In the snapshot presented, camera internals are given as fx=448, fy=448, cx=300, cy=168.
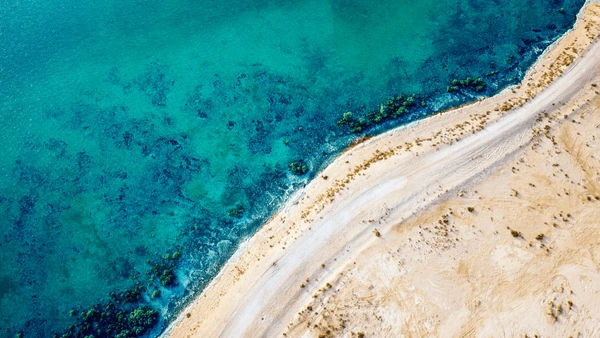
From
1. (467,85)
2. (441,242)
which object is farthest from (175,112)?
(467,85)

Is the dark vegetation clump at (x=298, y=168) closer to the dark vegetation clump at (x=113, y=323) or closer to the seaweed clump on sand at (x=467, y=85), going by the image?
the seaweed clump on sand at (x=467, y=85)

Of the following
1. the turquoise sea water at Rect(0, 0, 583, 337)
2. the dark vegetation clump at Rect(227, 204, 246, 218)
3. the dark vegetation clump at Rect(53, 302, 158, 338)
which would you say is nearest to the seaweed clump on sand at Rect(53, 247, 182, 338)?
the dark vegetation clump at Rect(53, 302, 158, 338)

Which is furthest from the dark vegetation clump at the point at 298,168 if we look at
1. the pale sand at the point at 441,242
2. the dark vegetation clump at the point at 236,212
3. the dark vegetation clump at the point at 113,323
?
the dark vegetation clump at the point at 113,323

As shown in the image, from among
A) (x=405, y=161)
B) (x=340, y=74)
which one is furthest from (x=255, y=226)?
(x=340, y=74)

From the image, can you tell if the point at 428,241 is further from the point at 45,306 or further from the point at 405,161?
the point at 45,306

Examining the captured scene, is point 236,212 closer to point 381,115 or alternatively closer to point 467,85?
point 381,115

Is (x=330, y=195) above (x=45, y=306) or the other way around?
above
